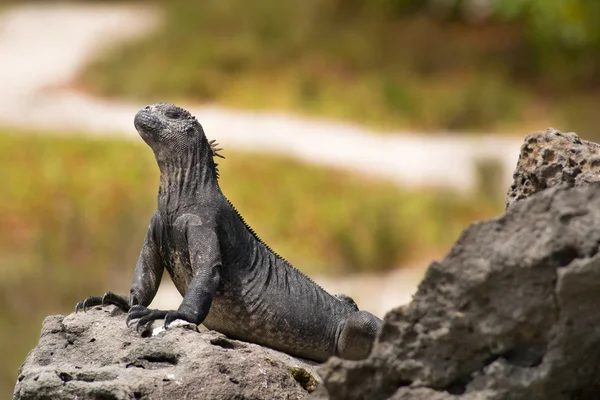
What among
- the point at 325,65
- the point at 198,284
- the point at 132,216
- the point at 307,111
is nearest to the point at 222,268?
the point at 198,284

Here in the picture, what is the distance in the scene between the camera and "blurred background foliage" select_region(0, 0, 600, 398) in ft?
42.0

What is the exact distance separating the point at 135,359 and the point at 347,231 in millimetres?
8954

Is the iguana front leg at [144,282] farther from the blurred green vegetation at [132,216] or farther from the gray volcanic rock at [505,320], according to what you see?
the blurred green vegetation at [132,216]

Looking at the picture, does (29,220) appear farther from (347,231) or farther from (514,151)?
(514,151)

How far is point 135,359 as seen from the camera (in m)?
4.51

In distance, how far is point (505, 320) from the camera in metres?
3.60

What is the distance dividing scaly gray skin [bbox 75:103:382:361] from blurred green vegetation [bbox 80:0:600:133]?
13.4 metres

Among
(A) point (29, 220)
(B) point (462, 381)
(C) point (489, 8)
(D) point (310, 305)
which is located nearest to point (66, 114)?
(A) point (29, 220)

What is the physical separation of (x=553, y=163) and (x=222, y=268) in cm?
148

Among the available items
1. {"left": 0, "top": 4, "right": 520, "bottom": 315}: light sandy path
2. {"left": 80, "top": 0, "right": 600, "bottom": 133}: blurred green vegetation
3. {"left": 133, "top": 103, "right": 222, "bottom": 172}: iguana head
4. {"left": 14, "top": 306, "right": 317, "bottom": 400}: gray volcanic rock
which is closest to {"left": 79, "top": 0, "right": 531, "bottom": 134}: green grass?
{"left": 80, "top": 0, "right": 600, "bottom": 133}: blurred green vegetation

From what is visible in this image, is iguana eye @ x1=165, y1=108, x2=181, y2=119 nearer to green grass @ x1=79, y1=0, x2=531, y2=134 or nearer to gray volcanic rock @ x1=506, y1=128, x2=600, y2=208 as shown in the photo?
gray volcanic rock @ x1=506, y1=128, x2=600, y2=208

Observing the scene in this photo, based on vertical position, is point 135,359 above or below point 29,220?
below

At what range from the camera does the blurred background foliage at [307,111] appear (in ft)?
42.0

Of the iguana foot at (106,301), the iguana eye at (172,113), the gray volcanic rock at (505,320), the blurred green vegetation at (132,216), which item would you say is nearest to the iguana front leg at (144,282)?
the iguana foot at (106,301)
